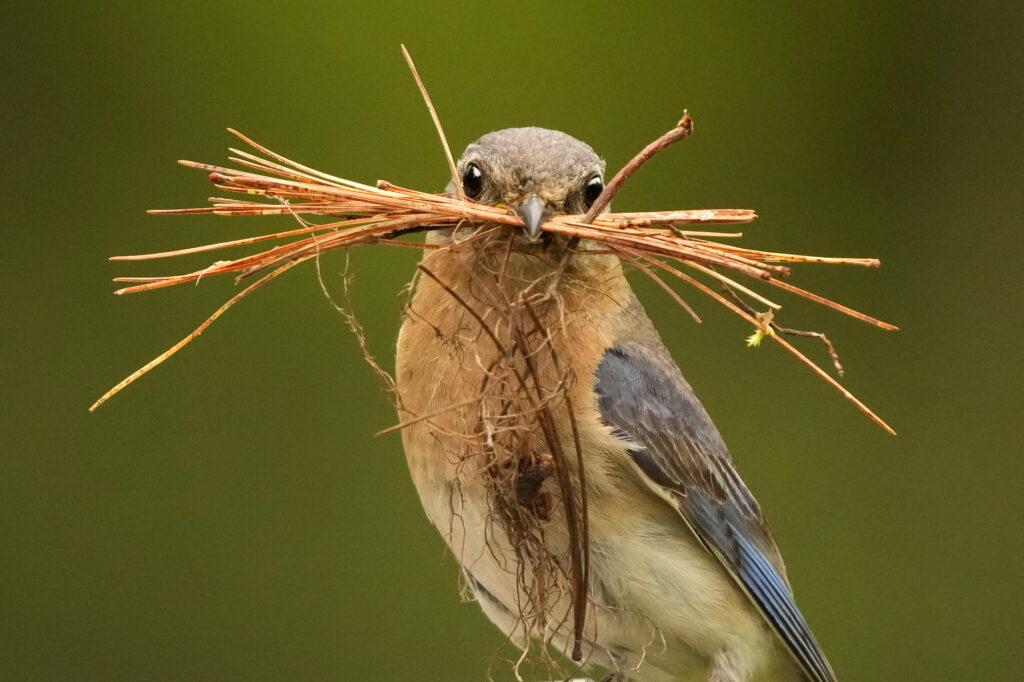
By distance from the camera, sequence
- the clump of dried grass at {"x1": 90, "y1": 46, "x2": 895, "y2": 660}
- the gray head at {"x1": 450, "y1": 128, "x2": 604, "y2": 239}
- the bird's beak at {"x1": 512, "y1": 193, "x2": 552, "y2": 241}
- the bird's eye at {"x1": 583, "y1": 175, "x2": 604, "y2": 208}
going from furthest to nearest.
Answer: the bird's eye at {"x1": 583, "y1": 175, "x2": 604, "y2": 208}, the gray head at {"x1": 450, "y1": 128, "x2": 604, "y2": 239}, the bird's beak at {"x1": 512, "y1": 193, "x2": 552, "y2": 241}, the clump of dried grass at {"x1": 90, "y1": 46, "x2": 895, "y2": 660}

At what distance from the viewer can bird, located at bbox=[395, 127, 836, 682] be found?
2283 mm

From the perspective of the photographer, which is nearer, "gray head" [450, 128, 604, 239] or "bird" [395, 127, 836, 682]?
"bird" [395, 127, 836, 682]

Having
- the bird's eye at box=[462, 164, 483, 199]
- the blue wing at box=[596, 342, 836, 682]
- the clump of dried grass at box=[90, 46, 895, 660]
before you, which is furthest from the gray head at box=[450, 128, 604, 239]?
the blue wing at box=[596, 342, 836, 682]

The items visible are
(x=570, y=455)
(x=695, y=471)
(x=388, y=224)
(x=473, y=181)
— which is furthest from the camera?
(x=695, y=471)

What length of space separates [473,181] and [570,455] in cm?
59

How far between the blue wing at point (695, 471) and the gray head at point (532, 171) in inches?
14.6

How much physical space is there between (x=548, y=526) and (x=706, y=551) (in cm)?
53

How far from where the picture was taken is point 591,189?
107 inches

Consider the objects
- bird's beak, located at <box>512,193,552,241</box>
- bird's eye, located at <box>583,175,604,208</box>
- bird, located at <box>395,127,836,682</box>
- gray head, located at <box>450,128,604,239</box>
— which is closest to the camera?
Result: bird's beak, located at <box>512,193,552,241</box>

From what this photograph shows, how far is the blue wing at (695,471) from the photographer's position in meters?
2.76

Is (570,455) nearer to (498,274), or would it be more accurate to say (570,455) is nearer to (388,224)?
(498,274)

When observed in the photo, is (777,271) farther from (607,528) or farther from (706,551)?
(706,551)

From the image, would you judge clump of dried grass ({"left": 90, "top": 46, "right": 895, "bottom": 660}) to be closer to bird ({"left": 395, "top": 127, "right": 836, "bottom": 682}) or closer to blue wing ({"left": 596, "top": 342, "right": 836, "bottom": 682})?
bird ({"left": 395, "top": 127, "right": 836, "bottom": 682})

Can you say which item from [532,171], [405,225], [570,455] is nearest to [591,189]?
[532,171]
